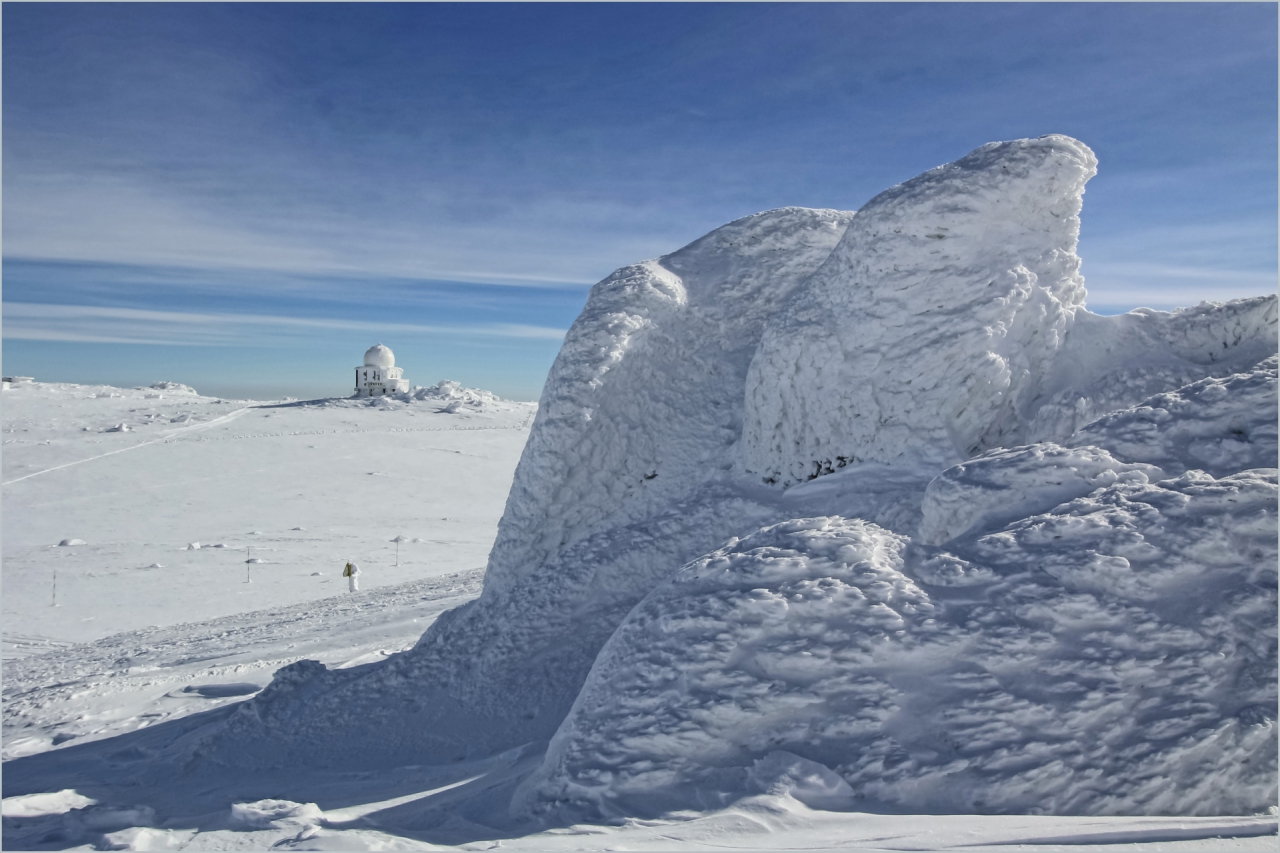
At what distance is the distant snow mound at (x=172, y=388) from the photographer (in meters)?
65.5

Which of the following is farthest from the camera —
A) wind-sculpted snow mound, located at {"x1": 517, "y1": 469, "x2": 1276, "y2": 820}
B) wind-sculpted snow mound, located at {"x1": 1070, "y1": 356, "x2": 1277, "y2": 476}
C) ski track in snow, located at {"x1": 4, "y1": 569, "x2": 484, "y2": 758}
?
ski track in snow, located at {"x1": 4, "y1": 569, "x2": 484, "y2": 758}

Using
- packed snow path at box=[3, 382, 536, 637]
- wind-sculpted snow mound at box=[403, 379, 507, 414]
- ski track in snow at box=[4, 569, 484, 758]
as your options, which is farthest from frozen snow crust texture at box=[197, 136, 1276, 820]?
wind-sculpted snow mound at box=[403, 379, 507, 414]

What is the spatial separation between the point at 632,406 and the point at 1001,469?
5.21m

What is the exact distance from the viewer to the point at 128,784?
7.66 metres

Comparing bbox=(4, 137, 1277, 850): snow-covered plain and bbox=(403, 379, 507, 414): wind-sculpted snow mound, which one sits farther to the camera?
bbox=(403, 379, 507, 414): wind-sculpted snow mound

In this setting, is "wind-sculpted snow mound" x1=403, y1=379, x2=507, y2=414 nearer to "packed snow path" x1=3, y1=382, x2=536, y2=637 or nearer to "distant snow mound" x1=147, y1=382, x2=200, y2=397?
"packed snow path" x1=3, y1=382, x2=536, y2=637

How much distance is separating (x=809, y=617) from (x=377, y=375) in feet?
197

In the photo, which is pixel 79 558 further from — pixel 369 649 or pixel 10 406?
pixel 10 406

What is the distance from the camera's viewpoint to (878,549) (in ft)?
17.2

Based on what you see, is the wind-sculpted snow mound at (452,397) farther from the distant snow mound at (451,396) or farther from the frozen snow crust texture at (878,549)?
the frozen snow crust texture at (878,549)

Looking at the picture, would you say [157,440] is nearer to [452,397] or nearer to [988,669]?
[452,397]

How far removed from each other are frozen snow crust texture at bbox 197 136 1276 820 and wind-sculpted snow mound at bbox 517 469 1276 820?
0.02 m

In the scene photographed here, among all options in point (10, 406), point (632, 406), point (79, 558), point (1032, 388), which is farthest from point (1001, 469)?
point (10, 406)

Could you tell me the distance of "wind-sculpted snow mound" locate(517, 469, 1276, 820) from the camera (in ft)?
13.6
